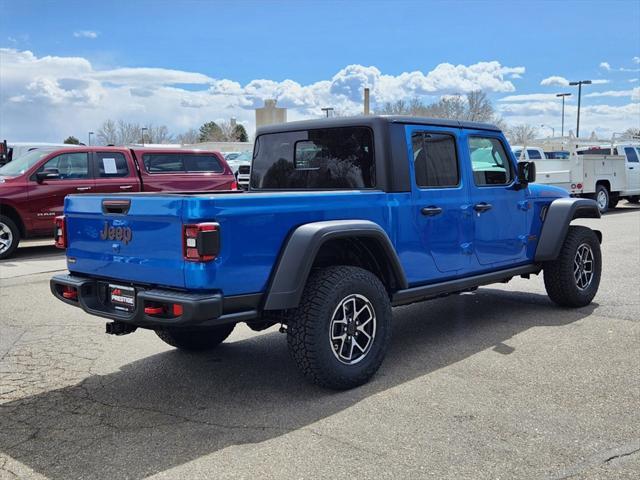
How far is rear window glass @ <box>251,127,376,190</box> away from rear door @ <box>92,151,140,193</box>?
6.91m

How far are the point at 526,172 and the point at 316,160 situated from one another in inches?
82.6

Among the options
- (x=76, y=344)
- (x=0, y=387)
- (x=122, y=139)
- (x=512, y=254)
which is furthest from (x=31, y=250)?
(x=122, y=139)

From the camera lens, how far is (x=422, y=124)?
531cm

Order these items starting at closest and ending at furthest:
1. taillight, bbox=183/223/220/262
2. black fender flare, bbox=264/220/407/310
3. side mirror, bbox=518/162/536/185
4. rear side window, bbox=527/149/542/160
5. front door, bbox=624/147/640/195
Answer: taillight, bbox=183/223/220/262
black fender flare, bbox=264/220/407/310
side mirror, bbox=518/162/536/185
front door, bbox=624/147/640/195
rear side window, bbox=527/149/542/160

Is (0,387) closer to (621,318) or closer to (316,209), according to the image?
(316,209)

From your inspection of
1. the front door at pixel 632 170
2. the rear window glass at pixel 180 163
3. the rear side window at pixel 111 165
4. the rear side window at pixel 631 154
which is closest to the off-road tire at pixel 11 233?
the rear side window at pixel 111 165

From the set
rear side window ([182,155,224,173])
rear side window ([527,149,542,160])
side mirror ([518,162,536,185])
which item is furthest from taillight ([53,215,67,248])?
rear side window ([527,149,542,160])

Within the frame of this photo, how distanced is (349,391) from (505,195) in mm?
2570

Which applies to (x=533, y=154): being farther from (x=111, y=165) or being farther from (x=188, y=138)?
(x=188, y=138)

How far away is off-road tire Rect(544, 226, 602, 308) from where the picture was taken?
21.8 ft

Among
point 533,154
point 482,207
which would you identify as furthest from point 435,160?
point 533,154

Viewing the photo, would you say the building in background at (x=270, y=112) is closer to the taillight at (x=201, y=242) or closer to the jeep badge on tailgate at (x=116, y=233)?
the jeep badge on tailgate at (x=116, y=233)

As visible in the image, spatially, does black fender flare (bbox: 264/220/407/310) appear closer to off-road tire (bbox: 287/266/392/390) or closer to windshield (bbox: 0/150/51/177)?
off-road tire (bbox: 287/266/392/390)

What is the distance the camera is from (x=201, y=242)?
373 centimetres
